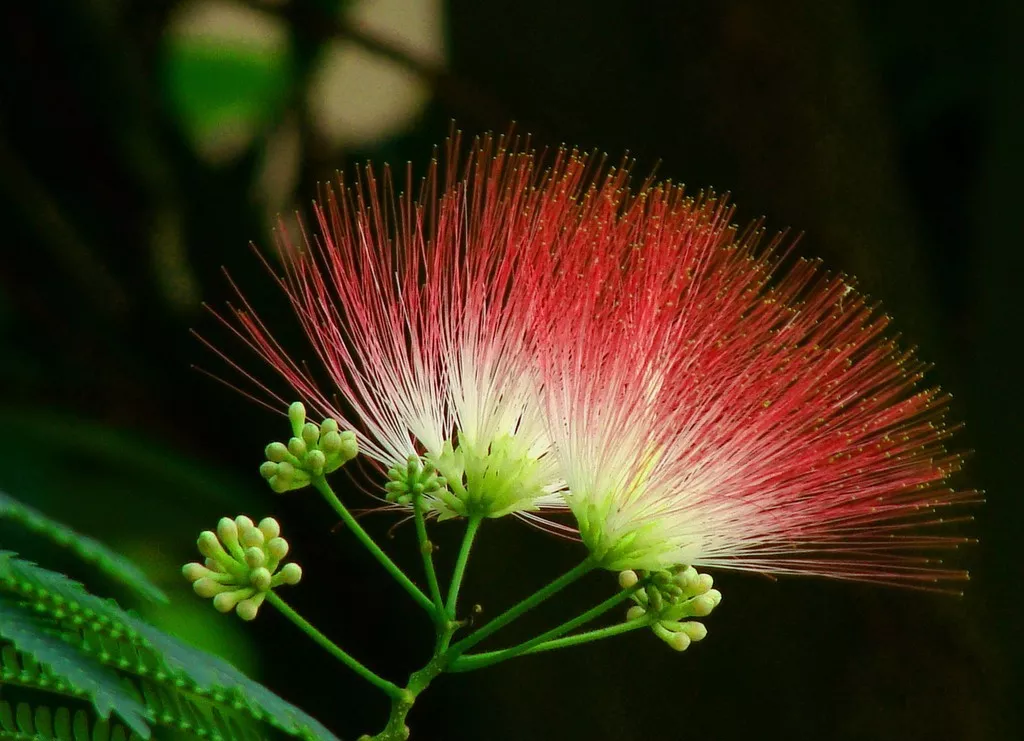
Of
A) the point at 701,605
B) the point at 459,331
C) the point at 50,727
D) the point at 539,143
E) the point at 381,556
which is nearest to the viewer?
the point at 50,727

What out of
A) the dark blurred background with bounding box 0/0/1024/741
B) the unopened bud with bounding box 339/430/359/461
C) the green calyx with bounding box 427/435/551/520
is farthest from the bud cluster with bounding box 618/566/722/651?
the dark blurred background with bounding box 0/0/1024/741

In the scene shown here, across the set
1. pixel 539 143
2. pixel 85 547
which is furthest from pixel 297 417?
pixel 539 143

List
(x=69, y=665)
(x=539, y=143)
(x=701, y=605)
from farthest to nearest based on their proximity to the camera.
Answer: (x=539, y=143) → (x=701, y=605) → (x=69, y=665)

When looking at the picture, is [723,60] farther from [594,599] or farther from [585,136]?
[594,599]

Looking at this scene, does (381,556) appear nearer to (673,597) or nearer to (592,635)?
(592,635)

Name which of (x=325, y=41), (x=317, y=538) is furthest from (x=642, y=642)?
(x=325, y=41)

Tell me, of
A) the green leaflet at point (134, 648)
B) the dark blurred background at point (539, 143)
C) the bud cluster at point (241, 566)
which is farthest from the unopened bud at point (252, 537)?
the dark blurred background at point (539, 143)
